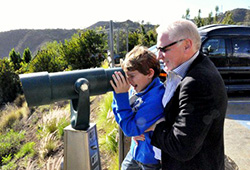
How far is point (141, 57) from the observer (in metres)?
1.39

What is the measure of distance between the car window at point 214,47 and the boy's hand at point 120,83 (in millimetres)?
5029

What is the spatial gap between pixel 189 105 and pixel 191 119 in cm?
7

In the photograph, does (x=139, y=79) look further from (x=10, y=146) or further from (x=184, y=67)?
(x=10, y=146)

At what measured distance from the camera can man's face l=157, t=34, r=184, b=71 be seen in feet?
3.80

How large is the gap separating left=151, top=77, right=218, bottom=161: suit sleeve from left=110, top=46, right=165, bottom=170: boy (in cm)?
23

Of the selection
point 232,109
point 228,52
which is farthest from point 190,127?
point 228,52

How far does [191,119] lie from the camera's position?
3.34ft

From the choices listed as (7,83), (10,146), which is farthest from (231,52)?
(7,83)

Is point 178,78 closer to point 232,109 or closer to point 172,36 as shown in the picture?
point 172,36

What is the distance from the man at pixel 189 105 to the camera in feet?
3.36

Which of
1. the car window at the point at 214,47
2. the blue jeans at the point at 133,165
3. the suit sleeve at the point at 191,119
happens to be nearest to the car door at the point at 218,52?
the car window at the point at 214,47

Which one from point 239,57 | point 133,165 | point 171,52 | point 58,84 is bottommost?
point 133,165

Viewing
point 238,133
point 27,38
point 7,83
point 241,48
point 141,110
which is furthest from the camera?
point 27,38

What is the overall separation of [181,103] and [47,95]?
790 millimetres
